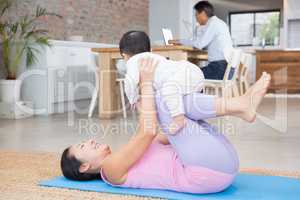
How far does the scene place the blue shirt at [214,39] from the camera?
17.0 ft

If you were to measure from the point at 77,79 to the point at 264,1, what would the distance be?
6421 mm

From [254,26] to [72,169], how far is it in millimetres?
9900

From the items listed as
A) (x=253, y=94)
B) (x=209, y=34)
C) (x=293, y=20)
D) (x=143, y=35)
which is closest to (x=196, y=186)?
(x=253, y=94)

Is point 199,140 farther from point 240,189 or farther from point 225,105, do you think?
point 240,189

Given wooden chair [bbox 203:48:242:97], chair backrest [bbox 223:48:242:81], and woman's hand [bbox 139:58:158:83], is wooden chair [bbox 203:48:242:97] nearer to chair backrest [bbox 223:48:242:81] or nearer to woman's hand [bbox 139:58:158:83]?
chair backrest [bbox 223:48:242:81]

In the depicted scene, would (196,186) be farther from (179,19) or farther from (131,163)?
(179,19)

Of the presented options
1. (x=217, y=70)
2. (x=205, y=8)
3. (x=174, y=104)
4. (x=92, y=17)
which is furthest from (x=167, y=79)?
(x=92, y=17)

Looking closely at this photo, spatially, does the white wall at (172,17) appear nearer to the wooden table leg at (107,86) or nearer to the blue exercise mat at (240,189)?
the wooden table leg at (107,86)

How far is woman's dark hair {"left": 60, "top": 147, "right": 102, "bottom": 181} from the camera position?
2211mm

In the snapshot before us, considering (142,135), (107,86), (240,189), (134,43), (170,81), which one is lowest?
(240,189)


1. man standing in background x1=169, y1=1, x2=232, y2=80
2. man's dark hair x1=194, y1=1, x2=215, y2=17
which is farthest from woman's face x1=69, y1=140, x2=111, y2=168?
man's dark hair x1=194, y1=1, x2=215, y2=17

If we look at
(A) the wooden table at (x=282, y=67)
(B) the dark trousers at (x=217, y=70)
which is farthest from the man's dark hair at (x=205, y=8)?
(A) the wooden table at (x=282, y=67)

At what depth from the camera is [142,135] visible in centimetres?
206

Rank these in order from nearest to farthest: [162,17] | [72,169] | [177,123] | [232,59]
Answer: [177,123]
[72,169]
[232,59]
[162,17]
